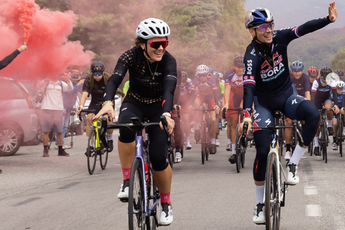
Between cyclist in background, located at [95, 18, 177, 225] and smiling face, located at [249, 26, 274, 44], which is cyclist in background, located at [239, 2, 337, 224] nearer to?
smiling face, located at [249, 26, 274, 44]

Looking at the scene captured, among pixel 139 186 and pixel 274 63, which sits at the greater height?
pixel 274 63

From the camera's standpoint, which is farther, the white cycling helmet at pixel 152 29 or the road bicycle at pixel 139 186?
the white cycling helmet at pixel 152 29

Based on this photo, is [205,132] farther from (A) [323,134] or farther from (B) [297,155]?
(B) [297,155]

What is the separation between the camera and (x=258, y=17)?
6176 millimetres

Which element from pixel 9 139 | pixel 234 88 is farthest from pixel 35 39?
pixel 234 88

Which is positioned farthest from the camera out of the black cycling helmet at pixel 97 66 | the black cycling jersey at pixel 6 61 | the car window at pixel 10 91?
the car window at pixel 10 91

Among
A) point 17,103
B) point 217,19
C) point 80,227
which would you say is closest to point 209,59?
point 217,19

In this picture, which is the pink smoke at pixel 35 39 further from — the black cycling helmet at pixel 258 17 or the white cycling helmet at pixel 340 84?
the black cycling helmet at pixel 258 17

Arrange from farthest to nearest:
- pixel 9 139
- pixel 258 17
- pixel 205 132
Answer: pixel 9 139 < pixel 205 132 < pixel 258 17

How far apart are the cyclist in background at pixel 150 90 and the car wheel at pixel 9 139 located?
9231 millimetres

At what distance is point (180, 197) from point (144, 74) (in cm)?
316

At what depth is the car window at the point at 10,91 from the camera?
13911 millimetres

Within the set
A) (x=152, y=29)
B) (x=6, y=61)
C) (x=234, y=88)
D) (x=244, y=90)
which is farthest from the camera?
(x=234, y=88)

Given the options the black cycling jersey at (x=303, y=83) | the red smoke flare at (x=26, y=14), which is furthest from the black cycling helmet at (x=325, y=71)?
the red smoke flare at (x=26, y=14)
